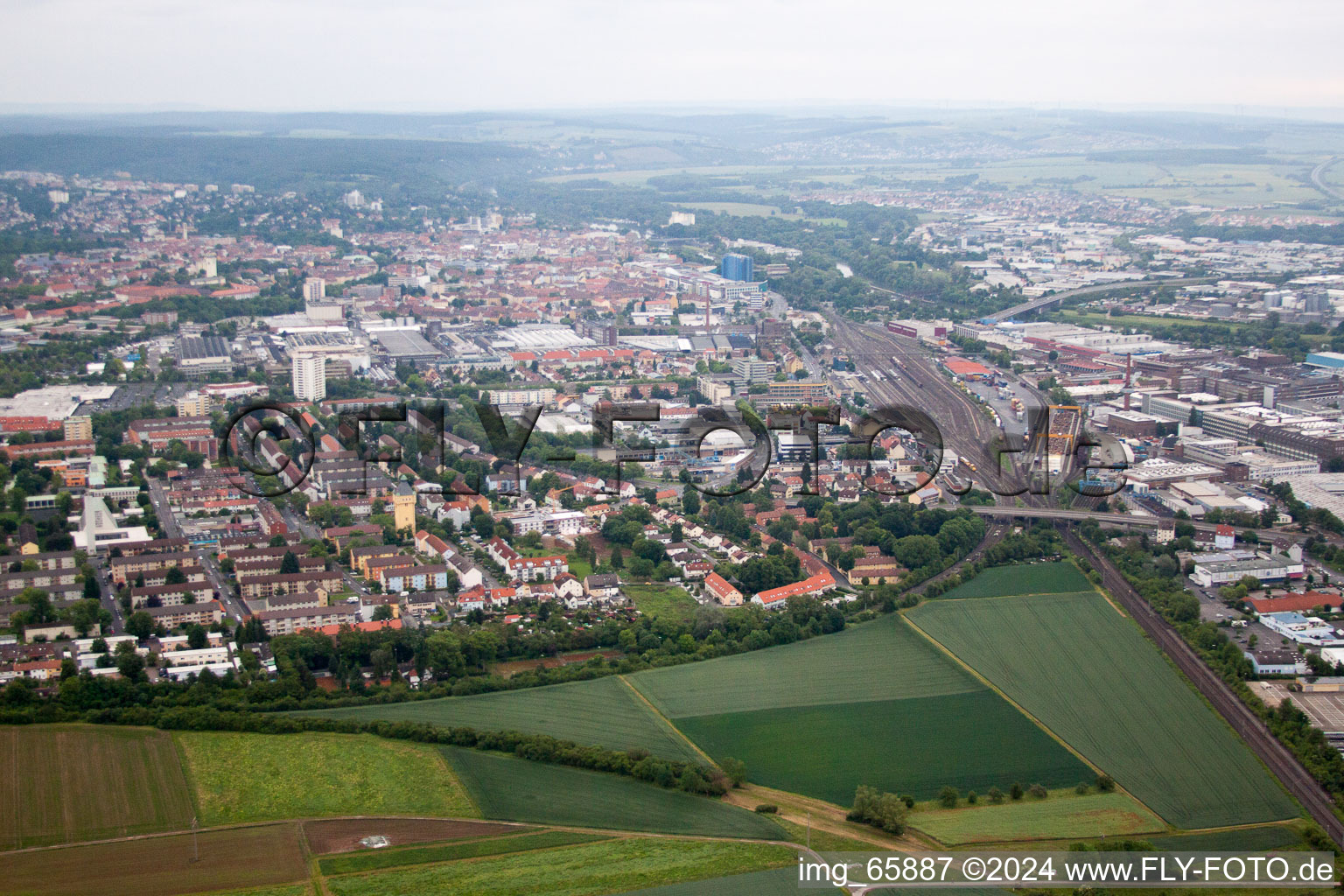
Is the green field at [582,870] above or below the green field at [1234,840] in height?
below

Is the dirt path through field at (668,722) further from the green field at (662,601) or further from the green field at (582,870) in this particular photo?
the green field at (662,601)

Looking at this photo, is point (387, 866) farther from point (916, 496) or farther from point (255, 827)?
point (916, 496)

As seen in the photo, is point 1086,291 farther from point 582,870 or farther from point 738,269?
point 582,870

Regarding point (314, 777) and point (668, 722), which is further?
point (668, 722)

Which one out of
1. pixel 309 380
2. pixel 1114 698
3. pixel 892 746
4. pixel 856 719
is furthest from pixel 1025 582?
pixel 309 380

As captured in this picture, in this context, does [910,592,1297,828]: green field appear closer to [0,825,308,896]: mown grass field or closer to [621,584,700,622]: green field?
[621,584,700,622]: green field

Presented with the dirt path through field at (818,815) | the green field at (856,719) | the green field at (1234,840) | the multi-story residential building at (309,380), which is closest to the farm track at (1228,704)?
the green field at (1234,840)

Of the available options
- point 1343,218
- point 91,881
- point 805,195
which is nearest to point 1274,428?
point 91,881
